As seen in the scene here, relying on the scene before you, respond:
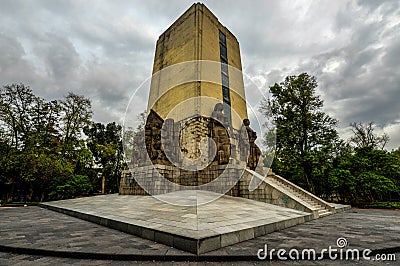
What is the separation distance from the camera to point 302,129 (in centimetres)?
1386

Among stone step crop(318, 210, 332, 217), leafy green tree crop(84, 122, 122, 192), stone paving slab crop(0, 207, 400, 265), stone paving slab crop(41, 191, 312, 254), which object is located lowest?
stone step crop(318, 210, 332, 217)

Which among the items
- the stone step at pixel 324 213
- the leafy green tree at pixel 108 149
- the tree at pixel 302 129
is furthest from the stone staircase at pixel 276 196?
the leafy green tree at pixel 108 149

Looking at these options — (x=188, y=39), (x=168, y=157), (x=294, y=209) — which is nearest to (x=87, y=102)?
(x=188, y=39)

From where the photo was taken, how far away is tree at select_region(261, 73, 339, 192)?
1321 cm

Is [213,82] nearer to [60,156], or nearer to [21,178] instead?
[60,156]

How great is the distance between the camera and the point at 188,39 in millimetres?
13820

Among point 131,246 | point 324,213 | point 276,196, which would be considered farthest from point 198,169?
point 131,246

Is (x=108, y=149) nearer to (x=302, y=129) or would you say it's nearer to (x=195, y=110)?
(x=195, y=110)

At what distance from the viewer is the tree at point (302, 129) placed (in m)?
13.2

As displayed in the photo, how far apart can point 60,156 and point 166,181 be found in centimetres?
1220

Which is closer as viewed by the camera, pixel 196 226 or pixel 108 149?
pixel 196 226

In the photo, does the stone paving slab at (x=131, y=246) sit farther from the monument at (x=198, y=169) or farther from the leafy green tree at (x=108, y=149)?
the leafy green tree at (x=108, y=149)

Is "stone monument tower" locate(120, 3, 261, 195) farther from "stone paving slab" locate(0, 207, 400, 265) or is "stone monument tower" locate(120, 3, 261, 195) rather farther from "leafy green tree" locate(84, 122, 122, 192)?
"leafy green tree" locate(84, 122, 122, 192)

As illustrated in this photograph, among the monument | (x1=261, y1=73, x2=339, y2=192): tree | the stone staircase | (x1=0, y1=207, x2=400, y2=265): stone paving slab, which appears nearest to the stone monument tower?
the monument
